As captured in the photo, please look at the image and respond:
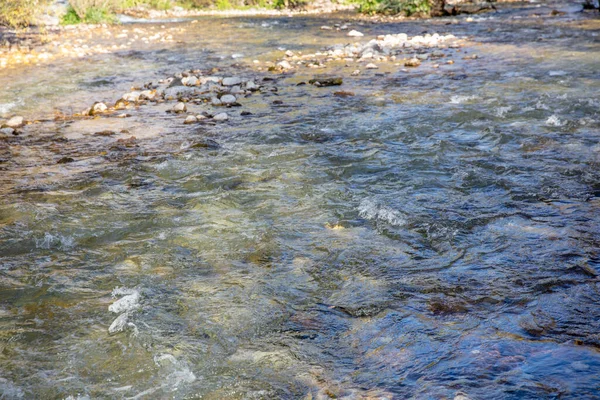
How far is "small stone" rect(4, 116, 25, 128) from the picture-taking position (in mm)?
7201

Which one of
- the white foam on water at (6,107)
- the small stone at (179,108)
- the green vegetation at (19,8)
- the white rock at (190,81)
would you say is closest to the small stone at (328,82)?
the white rock at (190,81)

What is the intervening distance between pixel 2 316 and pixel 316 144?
11.9 ft

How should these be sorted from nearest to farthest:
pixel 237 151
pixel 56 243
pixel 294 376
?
pixel 294 376
pixel 56 243
pixel 237 151

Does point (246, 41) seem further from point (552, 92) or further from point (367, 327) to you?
point (367, 327)

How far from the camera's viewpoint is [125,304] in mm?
3160

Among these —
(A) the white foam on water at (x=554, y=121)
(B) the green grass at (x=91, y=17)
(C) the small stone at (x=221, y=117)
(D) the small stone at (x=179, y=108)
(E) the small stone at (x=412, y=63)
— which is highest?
(B) the green grass at (x=91, y=17)

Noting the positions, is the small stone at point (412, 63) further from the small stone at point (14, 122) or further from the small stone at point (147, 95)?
the small stone at point (14, 122)

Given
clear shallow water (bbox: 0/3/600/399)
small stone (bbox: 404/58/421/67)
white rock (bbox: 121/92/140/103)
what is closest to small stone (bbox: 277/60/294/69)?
small stone (bbox: 404/58/421/67)

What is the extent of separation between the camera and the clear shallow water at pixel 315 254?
2.56 metres

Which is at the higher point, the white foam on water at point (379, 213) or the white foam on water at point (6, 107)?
the white foam on water at point (6, 107)

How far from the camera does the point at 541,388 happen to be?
231 centimetres

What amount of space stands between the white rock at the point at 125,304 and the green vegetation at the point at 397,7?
16.9m

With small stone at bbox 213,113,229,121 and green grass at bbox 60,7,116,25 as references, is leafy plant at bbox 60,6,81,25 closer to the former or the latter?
green grass at bbox 60,7,116,25

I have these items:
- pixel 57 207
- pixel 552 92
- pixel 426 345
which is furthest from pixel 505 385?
pixel 552 92
